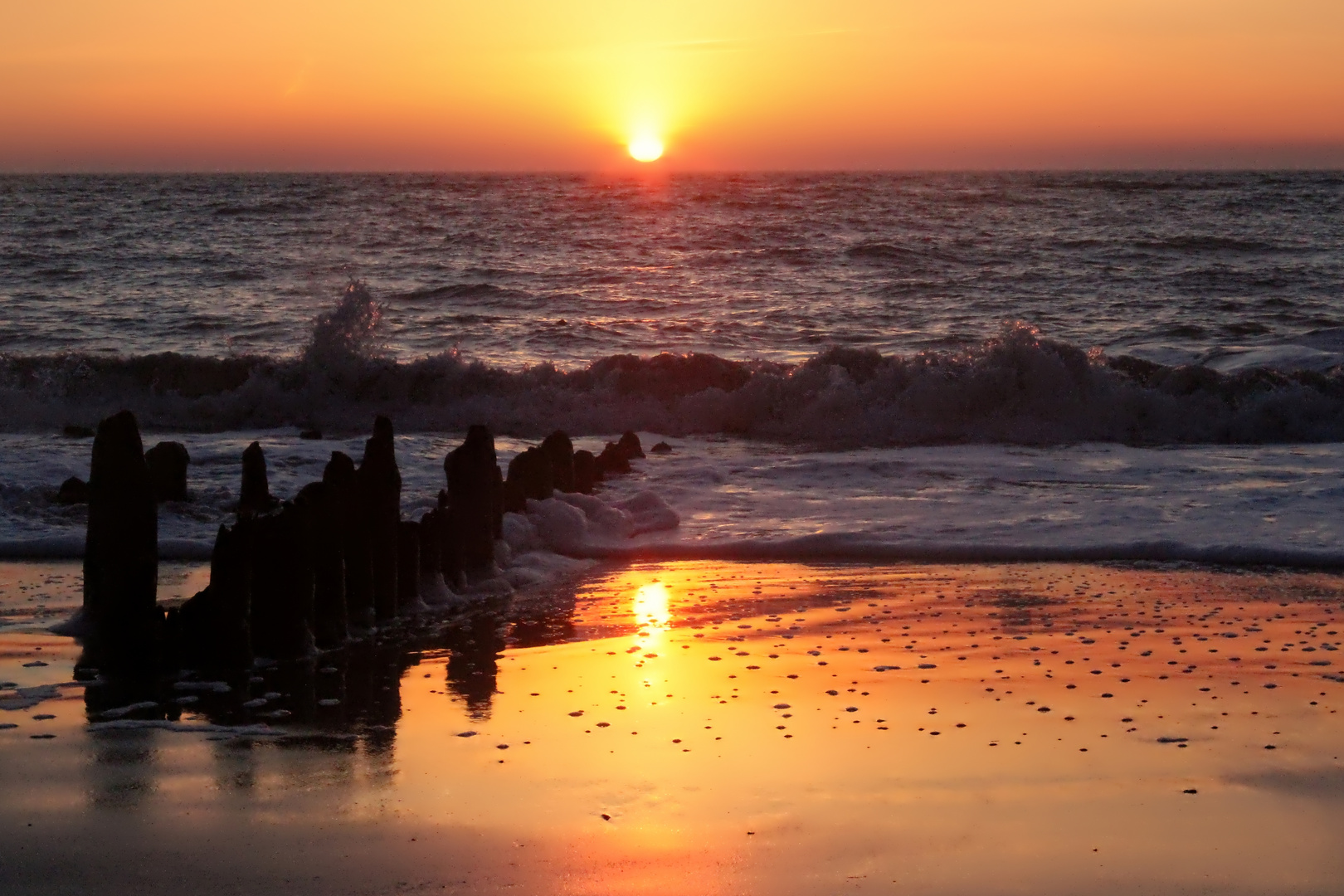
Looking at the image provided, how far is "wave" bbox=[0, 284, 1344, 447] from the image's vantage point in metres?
18.5

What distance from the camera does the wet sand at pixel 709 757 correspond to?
15.6 ft

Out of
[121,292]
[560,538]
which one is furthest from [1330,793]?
[121,292]

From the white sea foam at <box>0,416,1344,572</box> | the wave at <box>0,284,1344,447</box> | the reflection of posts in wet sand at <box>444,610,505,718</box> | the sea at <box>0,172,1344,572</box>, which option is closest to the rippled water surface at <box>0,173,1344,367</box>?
the sea at <box>0,172,1344,572</box>

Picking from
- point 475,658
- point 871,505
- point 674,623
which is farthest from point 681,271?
point 475,658

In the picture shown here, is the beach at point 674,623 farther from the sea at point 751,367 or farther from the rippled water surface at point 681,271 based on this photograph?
the rippled water surface at point 681,271

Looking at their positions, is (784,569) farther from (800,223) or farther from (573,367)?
(800,223)

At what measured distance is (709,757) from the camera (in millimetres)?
5812

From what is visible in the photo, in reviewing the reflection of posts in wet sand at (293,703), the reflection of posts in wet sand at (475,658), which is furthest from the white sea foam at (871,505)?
the reflection of posts in wet sand at (293,703)

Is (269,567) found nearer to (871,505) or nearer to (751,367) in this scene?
(871,505)

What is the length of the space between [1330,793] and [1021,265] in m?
33.3

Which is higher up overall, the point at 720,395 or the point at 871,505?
the point at 720,395

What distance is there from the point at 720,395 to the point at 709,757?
14.5m

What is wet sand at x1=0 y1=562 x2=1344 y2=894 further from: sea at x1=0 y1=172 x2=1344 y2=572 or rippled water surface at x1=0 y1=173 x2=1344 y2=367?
rippled water surface at x1=0 y1=173 x2=1344 y2=367

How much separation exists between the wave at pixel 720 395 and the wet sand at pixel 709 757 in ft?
33.8
